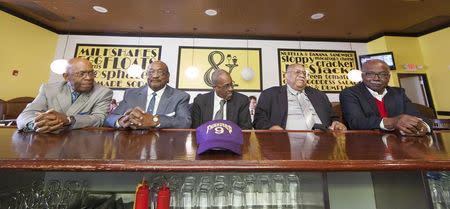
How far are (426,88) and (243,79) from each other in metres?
3.85

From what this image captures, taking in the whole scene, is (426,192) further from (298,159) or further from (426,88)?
(426,88)

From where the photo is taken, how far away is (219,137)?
2.02ft

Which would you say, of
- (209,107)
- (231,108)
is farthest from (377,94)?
(209,107)

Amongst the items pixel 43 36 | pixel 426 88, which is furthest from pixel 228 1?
pixel 426 88

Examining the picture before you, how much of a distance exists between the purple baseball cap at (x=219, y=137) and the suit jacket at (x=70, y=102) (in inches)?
38.5

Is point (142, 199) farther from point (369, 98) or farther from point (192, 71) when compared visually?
point (192, 71)

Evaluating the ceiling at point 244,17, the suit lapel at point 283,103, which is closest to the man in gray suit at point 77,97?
the suit lapel at point 283,103

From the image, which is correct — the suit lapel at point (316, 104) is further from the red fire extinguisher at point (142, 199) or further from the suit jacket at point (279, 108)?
the red fire extinguisher at point (142, 199)

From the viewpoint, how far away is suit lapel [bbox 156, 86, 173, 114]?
5.58ft

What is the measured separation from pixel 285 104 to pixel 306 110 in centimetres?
18

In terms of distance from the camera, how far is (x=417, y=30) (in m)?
4.89

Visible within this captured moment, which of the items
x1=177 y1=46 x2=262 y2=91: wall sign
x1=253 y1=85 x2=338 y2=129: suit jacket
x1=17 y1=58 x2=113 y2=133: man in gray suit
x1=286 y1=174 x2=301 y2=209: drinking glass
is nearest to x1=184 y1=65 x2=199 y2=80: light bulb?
x1=177 y1=46 x2=262 y2=91: wall sign

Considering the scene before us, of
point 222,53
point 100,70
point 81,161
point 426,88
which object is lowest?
point 81,161

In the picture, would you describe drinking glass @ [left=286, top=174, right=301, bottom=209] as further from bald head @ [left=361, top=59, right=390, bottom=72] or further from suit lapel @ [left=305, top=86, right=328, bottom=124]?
bald head @ [left=361, top=59, right=390, bottom=72]
